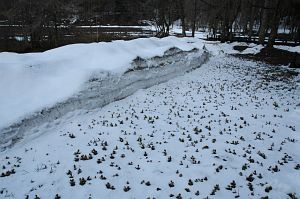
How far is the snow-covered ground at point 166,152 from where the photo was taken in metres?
7.72

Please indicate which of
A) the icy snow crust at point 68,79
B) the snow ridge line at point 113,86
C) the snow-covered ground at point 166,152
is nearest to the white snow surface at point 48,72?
the icy snow crust at point 68,79

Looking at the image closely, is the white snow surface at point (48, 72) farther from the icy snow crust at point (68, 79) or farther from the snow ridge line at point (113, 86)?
the snow ridge line at point (113, 86)

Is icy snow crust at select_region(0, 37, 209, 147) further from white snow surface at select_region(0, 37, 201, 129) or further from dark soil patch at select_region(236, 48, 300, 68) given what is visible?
dark soil patch at select_region(236, 48, 300, 68)

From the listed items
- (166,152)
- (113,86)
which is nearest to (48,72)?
(113,86)

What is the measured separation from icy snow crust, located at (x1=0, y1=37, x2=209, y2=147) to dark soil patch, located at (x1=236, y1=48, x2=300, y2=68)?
12.2 m

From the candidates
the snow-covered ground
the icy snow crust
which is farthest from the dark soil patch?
the icy snow crust

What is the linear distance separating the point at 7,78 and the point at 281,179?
39.6 feet

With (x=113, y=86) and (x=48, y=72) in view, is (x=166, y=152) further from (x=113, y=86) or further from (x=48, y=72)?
(x=48, y=72)

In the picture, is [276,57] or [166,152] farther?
[276,57]

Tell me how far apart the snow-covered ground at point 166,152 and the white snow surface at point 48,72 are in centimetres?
124

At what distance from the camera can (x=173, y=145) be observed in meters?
10.6

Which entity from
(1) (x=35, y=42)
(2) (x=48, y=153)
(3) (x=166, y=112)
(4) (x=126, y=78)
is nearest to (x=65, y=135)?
(2) (x=48, y=153)

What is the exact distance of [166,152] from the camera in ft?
32.6

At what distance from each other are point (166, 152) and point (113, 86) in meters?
7.68
